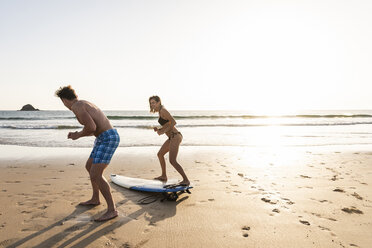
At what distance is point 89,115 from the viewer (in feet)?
12.3

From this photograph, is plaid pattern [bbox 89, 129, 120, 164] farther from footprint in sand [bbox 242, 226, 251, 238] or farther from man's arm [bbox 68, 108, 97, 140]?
footprint in sand [bbox 242, 226, 251, 238]

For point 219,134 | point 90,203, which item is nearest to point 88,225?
point 90,203

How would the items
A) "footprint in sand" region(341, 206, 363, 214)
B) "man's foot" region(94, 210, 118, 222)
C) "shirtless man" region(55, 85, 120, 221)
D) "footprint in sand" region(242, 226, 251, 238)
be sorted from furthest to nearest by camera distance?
"footprint in sand" region(341, 206, 363, 214) → "man's foot" region(94, 210, 118, 222) → "shirtless man" region(55, 85, 120, 221) → "footprint in sand" region(242, 226, 251, 238)

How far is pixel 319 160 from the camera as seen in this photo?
888cm

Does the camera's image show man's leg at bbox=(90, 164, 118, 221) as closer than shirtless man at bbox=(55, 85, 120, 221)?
No

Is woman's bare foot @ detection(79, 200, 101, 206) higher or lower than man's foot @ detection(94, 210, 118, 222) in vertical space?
lower

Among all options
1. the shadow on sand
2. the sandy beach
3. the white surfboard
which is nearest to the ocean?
the sandy beach

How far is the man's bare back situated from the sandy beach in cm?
137

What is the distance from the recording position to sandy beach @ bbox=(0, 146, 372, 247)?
340 cm

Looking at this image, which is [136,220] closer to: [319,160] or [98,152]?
[98,152]

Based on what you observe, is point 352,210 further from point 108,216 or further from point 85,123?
point 85,123

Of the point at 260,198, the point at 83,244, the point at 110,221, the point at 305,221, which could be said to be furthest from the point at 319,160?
the point at 83,244

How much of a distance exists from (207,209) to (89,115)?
239cm

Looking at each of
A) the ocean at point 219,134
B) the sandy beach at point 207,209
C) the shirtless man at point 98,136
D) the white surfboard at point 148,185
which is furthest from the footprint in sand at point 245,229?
the ocean at point 219,134
